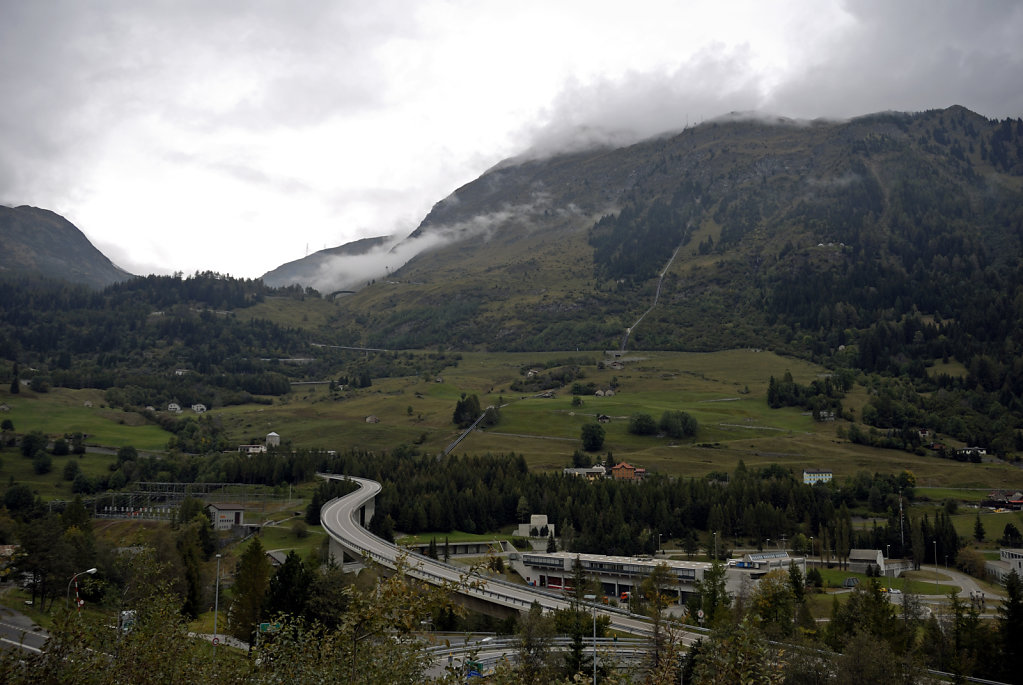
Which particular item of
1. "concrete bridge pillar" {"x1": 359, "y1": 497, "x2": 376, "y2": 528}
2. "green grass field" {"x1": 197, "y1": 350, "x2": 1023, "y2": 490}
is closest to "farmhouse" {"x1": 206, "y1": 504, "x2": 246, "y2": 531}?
"concrete bridge pillar" {"x1": 359, "y1": 497, "x2": 376, "y2": 528}

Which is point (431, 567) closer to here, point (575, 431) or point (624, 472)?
point (624, 472)

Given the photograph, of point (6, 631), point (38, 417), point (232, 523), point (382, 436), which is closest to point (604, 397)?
point (382, 436)

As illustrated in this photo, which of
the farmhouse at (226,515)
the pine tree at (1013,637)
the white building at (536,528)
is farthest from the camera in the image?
the white building at (536,528)

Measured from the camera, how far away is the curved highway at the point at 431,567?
59.2 metres

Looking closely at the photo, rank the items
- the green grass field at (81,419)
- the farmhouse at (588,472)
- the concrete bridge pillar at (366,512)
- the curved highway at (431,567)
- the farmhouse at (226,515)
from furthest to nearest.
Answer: the green grass field at (81,419) < the farmhouse at (588,472) < the concrete bridge pillar at (366,512) < the farmhouse at (226,515) < the curved highway at (431,567)

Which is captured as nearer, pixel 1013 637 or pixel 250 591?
pixel 1013 637

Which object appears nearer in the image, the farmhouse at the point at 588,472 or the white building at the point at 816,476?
the white building at the point at 816,476

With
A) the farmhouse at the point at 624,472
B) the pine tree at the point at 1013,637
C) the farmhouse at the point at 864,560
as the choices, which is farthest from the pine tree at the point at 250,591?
the farmhouse at the point at 624,472

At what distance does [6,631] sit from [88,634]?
111ft

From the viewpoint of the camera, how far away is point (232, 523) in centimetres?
10244

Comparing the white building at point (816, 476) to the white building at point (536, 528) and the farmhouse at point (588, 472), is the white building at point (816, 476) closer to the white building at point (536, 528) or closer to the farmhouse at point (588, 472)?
the farmhouse at point (588, 472)

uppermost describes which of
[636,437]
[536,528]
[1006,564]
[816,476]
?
[636,437]

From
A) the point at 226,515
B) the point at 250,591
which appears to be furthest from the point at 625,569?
the point at 226,515

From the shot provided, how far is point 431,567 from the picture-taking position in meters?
74.4
